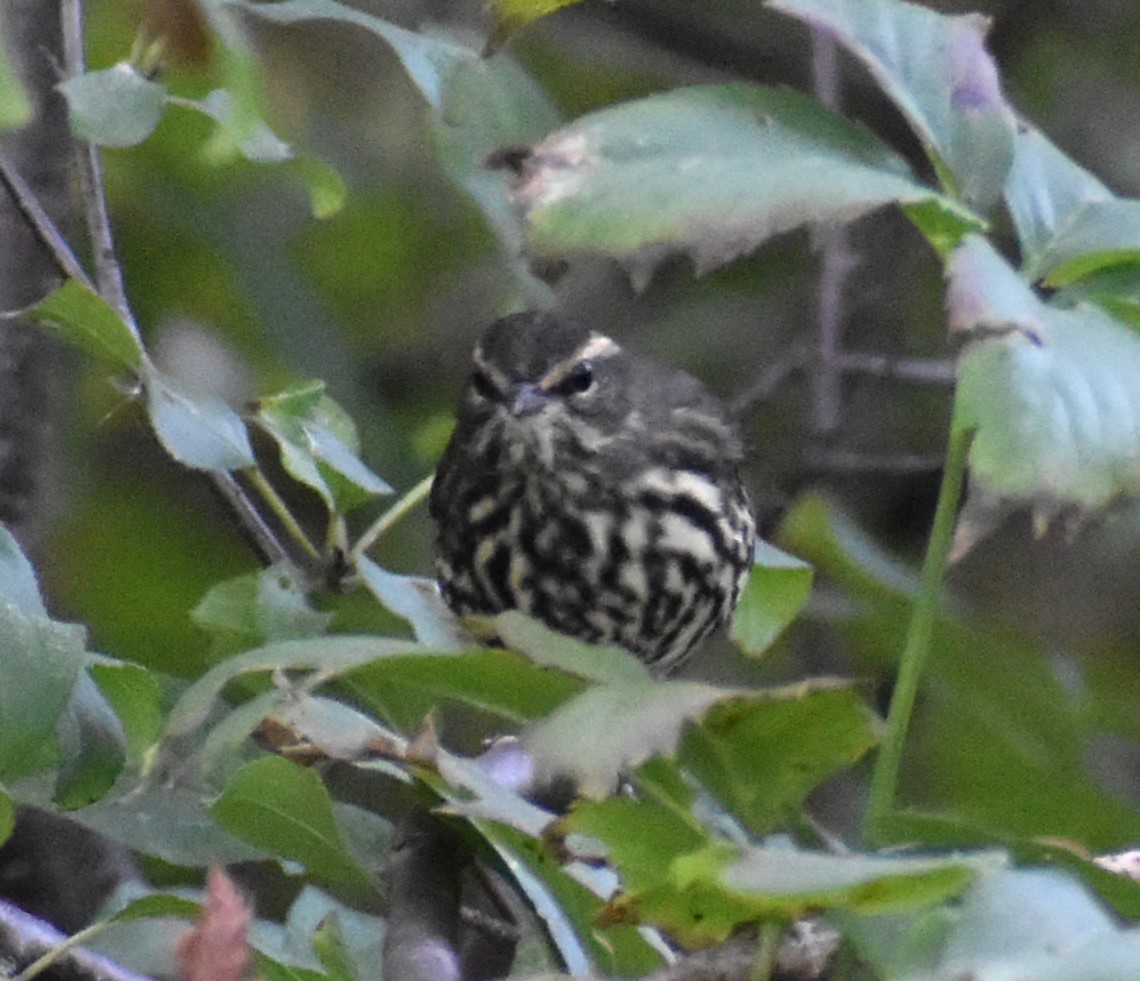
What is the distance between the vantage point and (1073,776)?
2.56 m

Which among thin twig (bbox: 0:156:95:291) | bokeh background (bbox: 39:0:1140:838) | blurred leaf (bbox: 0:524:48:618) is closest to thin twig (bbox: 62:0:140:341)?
thin twig (bbox: 0:156:95:291)

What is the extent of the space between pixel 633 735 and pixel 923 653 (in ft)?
0.80

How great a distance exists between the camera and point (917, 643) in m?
1.22

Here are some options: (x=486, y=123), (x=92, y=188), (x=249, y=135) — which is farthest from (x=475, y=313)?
(x=249, y=135)

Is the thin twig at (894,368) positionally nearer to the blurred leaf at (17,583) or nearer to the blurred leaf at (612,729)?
the blurred leaf at (17,583)

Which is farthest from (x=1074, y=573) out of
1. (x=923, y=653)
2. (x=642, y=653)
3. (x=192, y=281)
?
(x=923, y=653)

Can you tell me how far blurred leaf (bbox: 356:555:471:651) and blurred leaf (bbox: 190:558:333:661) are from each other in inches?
2.1

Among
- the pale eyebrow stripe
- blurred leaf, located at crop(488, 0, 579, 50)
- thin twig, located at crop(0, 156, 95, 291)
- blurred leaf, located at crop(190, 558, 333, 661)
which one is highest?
blurred leaf, located at crop(488, 0, 579, 50)

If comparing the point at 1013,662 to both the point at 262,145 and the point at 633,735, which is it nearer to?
the point at 262,145

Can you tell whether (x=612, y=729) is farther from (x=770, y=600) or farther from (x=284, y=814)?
(x=770, y=600)

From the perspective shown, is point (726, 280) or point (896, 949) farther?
point (726, 280)

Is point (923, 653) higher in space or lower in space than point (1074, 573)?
higher

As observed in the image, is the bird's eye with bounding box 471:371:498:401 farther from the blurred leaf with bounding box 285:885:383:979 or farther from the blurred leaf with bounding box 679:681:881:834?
the blurred leaf with bounding box 679:681:881:834

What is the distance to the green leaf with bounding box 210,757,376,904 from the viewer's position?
1.34 metres
